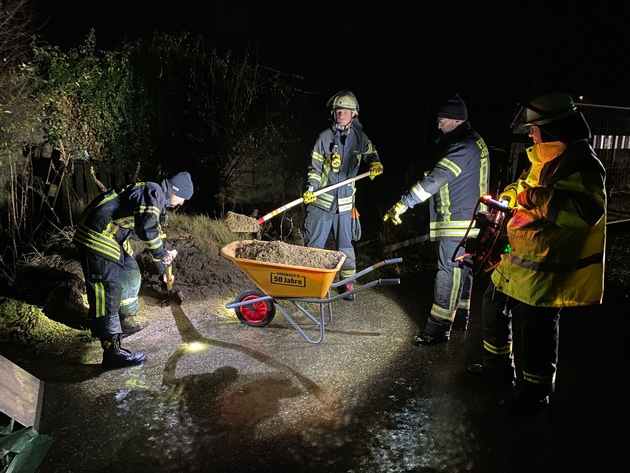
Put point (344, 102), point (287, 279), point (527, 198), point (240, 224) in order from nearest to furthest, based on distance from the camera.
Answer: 1. point (527, 198)
2. point (287, 279)
3. point (344, 102)
4. point (240, 224)

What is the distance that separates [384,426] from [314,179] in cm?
309

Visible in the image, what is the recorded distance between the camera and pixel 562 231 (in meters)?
2.93

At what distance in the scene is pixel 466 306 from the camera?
4.66 meters

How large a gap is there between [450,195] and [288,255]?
1644mm

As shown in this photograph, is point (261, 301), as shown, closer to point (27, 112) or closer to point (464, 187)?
point (464, 187)

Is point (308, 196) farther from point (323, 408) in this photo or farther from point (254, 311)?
point (323, 408)

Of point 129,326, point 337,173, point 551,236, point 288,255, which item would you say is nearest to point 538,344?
point 551,236

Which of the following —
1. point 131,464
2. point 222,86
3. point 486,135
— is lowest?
point 131,464

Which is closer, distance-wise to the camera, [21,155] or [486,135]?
[21,155]

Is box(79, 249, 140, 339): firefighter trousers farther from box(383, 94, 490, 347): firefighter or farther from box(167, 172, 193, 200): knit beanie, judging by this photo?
box(383, 94, 490, 347): firefighter

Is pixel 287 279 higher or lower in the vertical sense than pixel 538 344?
higher


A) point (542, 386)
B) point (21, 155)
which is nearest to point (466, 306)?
point (542, 386)

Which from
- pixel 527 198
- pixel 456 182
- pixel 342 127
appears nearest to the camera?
pixel 527 198

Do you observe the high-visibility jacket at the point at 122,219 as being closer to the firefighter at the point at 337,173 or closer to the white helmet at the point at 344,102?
the firefighter at the point at 337,173
